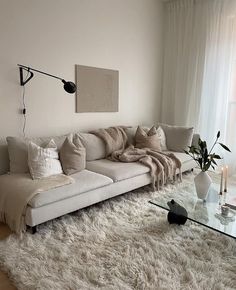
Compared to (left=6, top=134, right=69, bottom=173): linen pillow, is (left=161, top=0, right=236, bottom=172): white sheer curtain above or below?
above

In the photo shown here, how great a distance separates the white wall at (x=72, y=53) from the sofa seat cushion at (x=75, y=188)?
1.01 meters

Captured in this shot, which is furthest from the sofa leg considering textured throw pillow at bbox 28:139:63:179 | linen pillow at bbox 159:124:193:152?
linen pillow at bbox 159:124:193:152

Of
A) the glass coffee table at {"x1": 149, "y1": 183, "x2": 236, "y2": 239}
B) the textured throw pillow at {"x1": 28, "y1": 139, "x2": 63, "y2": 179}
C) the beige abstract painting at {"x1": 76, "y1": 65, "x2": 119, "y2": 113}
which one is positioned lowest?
the glass coffee table at {"x1": 149, "y1": 183, "x2": 236, "y2": 239}

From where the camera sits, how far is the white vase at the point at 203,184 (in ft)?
8.04

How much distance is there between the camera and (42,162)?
8.73 ft

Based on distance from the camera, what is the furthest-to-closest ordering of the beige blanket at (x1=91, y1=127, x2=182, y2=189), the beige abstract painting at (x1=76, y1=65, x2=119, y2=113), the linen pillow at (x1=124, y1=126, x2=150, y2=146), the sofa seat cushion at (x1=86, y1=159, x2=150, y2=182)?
the linen pillow at (x1=124, y1=126, x2=150, y2=146) < the beige abstract painting at (x1=76, y1=65, x2=119, y2=113) < the beige blanket at (x1=91, y1=127, x2=182, y2=189) < the sofa seat cushion at (x1=86, y1=159, x2=150, y2=182)

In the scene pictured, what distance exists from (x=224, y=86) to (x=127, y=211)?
2.69 meters

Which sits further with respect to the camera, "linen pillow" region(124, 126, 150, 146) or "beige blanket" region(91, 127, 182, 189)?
"linen pillow" region(124, 126, 150, 146)

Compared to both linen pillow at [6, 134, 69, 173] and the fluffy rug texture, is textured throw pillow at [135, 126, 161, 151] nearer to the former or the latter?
the fluffy rug texture

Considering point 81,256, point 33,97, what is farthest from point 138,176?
point 33,97

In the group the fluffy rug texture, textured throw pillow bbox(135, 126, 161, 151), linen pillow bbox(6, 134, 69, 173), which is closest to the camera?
the fluffy rug texture

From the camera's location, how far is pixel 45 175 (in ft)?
8.67

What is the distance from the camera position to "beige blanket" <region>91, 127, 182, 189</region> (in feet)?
10.9

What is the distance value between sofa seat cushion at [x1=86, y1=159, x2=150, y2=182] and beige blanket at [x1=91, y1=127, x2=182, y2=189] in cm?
10
